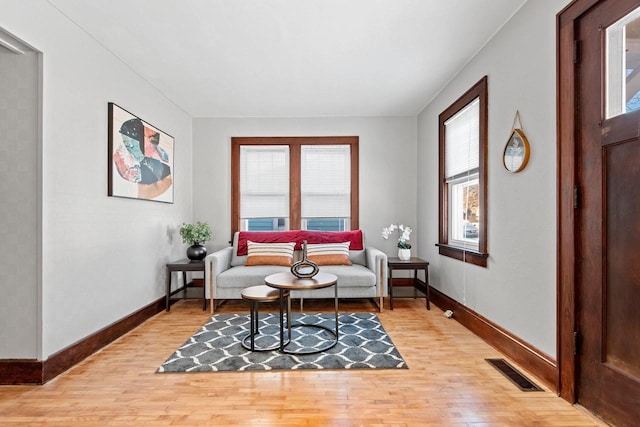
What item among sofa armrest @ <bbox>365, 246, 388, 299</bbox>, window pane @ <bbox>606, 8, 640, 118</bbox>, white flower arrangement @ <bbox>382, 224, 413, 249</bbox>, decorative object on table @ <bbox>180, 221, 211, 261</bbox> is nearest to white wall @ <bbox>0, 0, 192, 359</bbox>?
decorative object on table @ <bbox>180, 221, 211, 261</bbox>

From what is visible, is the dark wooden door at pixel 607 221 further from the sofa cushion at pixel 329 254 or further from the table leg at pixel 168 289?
the table leg at pixel 168 289

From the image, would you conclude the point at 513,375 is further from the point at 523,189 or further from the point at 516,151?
the point at 516,151

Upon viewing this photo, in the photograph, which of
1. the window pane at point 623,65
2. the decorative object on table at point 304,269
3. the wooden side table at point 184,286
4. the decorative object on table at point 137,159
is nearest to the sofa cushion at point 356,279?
the decorative object on table at point 304,269

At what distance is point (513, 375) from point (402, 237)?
233 centimetres

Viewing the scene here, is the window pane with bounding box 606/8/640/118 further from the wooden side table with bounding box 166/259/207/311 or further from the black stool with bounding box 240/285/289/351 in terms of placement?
the wooden side table with bounding box 166/259/207/311

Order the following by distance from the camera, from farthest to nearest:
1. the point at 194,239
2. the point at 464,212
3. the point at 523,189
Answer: the point at 194,239 → the point at 464,212 → the point at 523,189

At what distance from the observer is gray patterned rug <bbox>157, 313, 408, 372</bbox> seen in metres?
2.46

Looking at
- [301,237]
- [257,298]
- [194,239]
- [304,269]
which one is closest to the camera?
[257,298]

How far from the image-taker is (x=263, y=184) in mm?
5012

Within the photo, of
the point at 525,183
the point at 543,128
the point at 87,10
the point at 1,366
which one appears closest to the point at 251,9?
the point at 87,10

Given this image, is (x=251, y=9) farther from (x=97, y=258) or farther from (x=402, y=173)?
(x=402, y=173)

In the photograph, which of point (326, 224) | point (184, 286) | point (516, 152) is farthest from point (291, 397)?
point (326, 224)

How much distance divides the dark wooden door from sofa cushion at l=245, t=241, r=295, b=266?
9.95 ft

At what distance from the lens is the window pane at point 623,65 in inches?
64.2
